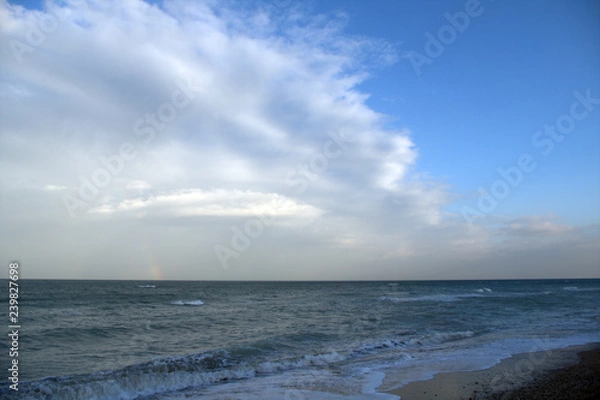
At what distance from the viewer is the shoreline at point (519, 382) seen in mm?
9469

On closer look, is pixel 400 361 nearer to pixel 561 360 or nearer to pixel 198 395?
pixel 561 360

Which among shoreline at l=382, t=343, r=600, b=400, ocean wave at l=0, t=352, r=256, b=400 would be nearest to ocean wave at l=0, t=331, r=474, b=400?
ocean wave at l=0, t=352, r=256, b=400

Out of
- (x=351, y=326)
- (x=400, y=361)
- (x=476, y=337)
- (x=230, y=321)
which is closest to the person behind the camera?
(x=400, y=361)

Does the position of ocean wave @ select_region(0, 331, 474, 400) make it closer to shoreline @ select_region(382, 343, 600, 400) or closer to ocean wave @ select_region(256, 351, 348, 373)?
ocean wave @ select_region(256, 351, 348, 373)

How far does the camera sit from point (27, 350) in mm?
15109

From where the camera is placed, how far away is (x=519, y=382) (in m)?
10.8

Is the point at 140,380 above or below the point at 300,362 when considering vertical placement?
above

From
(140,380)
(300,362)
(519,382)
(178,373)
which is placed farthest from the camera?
(300,362)

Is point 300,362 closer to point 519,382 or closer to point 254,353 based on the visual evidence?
point 254,353

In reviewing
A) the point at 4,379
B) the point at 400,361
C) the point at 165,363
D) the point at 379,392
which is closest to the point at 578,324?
the point at 400,361

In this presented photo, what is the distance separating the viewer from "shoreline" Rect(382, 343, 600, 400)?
31.1ft

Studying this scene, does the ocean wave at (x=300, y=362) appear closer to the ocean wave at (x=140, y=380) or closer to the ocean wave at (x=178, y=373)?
the ocean wave at (x=178, y=373)

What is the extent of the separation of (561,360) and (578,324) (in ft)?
45.7

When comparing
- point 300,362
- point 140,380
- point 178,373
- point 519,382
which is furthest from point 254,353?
point 519,382
